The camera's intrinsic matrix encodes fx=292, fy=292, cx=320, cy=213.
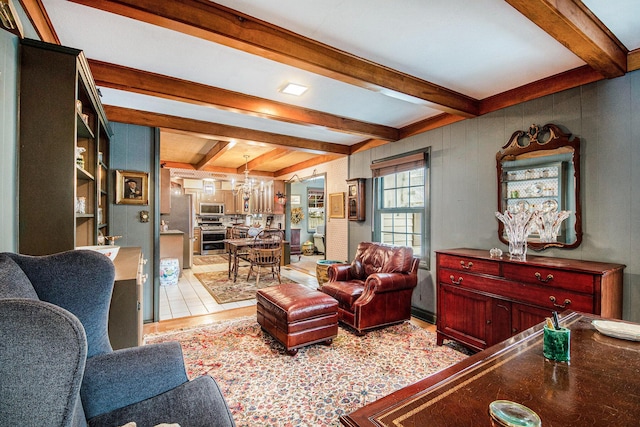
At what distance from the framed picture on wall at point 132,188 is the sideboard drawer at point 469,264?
3539mm

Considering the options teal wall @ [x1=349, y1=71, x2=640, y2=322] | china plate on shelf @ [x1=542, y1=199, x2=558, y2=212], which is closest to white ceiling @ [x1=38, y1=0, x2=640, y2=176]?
teal wall @ [x1=349, y1=71, x2=640, y2=322]

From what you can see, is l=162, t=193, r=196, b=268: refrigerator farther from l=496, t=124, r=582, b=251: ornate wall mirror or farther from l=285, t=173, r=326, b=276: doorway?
l=496, t=124, r=582, b=251: ornate wall mirror

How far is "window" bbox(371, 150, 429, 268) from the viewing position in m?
3.82

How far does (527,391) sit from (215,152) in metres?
5.62

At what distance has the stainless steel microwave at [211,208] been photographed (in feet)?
31.7

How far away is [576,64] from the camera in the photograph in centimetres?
237

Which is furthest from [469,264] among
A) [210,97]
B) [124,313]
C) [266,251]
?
[266,251]

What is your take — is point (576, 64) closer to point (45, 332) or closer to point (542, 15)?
point (542, 15)

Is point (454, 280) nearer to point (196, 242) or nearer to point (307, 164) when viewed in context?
point (307, 164)

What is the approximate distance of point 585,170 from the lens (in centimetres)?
242

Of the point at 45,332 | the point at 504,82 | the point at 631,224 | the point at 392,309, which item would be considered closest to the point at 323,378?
the point at 392,309

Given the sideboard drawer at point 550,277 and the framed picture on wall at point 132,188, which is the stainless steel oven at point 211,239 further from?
the sideboard drawer at point 550,277

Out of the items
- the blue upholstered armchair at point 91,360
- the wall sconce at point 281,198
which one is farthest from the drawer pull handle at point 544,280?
the wall sconce at point 281,198

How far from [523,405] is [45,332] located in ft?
3.76
